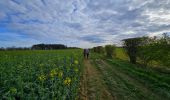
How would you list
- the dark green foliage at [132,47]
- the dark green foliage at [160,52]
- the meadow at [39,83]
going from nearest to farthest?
the meadow at [39,83] < the dark green foliage at [160,52] < the dark green foliage at [132,47]

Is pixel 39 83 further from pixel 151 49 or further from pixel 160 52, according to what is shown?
pixel 151 49

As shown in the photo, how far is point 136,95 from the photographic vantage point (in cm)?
786

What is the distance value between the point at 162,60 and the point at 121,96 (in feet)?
27.0

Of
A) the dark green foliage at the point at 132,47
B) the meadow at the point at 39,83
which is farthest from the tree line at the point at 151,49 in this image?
the meadow at the point at 39,83

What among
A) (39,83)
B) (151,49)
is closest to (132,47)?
(151,49)

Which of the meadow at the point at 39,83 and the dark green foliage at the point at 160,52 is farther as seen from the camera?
the dark green foliage at the point at 160,52

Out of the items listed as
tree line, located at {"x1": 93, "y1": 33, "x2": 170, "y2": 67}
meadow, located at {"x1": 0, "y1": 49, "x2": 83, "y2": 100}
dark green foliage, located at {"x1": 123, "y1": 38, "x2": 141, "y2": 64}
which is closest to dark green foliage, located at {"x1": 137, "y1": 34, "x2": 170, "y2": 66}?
tree line, located at {"x1": 93, "y1": 33, "x2": 170, "y2": 67}

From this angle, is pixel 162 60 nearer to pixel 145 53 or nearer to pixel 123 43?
pixel 145 53

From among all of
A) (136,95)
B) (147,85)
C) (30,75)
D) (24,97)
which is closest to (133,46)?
(147,85)

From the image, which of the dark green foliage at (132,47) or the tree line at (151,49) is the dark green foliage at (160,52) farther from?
the dark green foliage at (132,47)

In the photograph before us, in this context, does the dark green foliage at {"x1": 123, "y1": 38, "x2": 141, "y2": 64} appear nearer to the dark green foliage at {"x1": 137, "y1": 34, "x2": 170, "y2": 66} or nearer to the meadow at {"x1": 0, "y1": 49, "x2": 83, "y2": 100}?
the dark green foliage at {"x1": 137, "y1": 34, "x2": 170, "y2": 66}

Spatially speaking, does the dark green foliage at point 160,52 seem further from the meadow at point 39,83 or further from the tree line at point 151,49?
the meadow at point 39,83

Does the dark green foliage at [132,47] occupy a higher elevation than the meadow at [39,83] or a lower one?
higher

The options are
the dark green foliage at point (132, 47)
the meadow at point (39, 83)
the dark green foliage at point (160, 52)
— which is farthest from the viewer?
the dark green foliage at point (132, 47)
